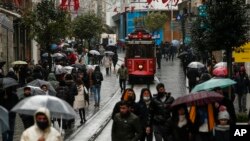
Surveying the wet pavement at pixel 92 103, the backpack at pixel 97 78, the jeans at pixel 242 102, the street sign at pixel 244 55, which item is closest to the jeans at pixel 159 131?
the wet pavement at pixel 92 103

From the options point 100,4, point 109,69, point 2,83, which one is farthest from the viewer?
point 100,4

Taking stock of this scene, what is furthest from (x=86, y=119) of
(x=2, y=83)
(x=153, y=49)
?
(x=153, y=49)

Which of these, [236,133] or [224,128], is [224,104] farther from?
[236,133]

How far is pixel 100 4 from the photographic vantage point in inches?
4377

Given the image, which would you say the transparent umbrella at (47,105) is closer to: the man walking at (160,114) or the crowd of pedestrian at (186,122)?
the crowd of pedestrian at (186,122)

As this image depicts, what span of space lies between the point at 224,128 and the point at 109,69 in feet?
124

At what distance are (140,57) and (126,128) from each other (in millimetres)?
30191

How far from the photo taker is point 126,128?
1352 cm

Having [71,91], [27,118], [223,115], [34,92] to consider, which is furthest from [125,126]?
[71,91]

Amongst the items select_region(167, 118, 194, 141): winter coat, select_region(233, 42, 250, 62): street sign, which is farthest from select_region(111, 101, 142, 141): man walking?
select_region(233, 42, 250, 62): street sign

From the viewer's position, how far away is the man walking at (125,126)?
1352cm

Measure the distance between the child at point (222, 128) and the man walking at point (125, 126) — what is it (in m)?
1.55

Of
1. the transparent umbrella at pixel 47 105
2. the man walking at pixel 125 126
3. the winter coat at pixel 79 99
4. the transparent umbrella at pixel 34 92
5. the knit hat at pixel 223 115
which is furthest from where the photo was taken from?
the winter coat at pixel 79 99

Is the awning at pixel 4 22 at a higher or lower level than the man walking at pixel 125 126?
higher
